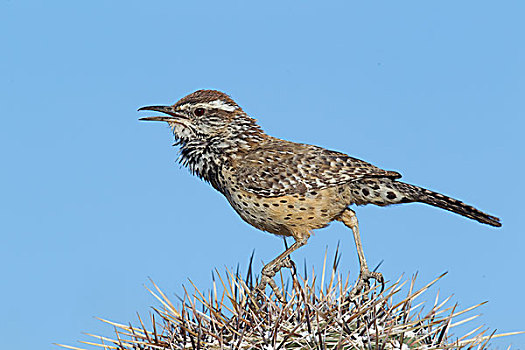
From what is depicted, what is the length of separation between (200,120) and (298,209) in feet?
4.31

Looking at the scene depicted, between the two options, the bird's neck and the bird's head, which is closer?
the bird's neck

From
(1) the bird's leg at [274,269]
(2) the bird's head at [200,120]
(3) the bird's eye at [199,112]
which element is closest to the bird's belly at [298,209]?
(1) the bird's leg at [274,269]

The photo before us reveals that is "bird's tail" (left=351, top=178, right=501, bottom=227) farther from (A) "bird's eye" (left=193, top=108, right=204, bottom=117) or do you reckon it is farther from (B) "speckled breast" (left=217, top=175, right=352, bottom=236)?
(A) "bird's eye" (left=193, top=108, right=204, bottom=117)

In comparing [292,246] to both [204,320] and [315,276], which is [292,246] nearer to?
[315,276]

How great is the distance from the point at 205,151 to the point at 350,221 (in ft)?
4.75

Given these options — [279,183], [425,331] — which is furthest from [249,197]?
[425,331]

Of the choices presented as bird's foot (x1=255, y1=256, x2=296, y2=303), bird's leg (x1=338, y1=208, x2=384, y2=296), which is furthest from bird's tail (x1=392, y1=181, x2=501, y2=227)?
bird's foot (x1=255, y1=256, x2=296, y2=303)

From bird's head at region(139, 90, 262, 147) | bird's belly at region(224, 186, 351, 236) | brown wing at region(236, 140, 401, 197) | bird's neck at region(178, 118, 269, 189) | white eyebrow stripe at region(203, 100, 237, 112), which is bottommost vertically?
bird's belly at region(224, 186, 351, 236)

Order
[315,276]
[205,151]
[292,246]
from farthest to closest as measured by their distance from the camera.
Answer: [205,151] → [292,246] → [315,276]

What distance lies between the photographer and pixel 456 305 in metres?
4.40

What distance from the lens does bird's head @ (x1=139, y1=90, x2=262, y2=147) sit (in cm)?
643

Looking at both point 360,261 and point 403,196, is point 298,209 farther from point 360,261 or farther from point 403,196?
point 403,196

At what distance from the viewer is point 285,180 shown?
592 cm

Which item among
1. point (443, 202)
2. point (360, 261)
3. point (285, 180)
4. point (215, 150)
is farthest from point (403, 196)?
point (215, 150)
